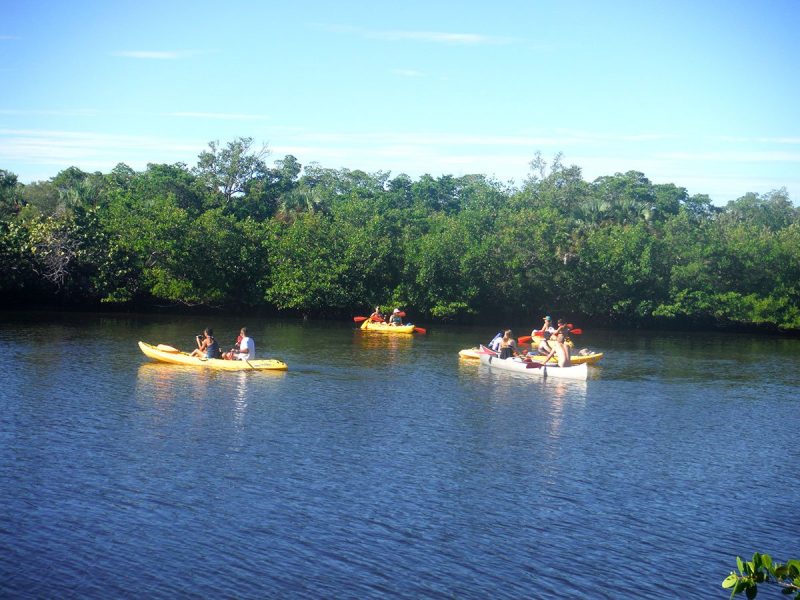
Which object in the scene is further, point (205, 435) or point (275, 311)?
point (275, 311)

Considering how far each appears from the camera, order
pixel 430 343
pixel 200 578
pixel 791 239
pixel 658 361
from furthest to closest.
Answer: pixel 791 239
pixel 430 343
pixel 658 361
pixel 200 578

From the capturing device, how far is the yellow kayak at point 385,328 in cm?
4559

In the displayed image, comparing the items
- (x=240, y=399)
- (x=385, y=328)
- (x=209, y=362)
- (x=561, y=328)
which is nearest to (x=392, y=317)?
(x=385, y=328)

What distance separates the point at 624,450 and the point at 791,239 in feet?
152

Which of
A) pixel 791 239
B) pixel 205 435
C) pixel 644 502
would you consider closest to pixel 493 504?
pixel 644 502

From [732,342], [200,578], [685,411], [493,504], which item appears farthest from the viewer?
[732,342]

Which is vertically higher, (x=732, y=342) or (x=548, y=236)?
(x=548, y=236)

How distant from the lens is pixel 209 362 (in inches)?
1144

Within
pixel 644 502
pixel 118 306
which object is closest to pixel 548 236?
pixel 118 306

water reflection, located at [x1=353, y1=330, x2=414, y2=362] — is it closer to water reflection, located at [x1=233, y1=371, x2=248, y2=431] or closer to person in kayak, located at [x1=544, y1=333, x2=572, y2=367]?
person in kayak, located at [x1=544, y1=333, x2=572, y2=367]

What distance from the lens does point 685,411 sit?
81.9ft

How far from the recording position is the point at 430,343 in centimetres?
4131

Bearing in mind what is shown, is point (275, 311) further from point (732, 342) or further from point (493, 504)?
point (493, 504)

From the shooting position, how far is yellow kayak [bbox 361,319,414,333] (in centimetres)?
4559
